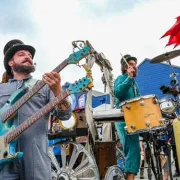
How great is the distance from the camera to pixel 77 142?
4.74 m

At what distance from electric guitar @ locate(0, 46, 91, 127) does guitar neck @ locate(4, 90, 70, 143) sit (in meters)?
0.14

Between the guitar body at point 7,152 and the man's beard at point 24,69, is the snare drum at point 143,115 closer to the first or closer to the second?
the man's beard at point 24,69

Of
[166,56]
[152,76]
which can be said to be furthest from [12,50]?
[152,76]

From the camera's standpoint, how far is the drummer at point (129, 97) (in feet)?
14.0

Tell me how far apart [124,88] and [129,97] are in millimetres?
362

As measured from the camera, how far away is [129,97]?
466 centimetres

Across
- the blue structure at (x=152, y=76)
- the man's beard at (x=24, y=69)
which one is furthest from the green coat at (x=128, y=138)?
Result: the blue structure at (x=152, y=76)

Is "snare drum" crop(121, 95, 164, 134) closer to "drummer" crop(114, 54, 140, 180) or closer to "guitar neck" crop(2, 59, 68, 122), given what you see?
"drummer" crop(114, 54, 140, 180)

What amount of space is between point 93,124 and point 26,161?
230 cm

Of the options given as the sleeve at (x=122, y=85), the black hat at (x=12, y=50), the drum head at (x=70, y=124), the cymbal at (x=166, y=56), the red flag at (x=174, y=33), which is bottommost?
the drum head at (x=70, y=124)

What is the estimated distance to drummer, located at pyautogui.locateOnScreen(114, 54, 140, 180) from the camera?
4270 mm

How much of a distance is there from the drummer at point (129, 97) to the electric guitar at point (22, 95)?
1.63m

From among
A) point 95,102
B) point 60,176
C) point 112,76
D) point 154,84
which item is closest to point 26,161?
point 60,176

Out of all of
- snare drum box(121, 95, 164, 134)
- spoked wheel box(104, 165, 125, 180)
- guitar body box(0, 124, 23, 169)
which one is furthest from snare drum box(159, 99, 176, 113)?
guitar body box(0, 124, 23, 169)
